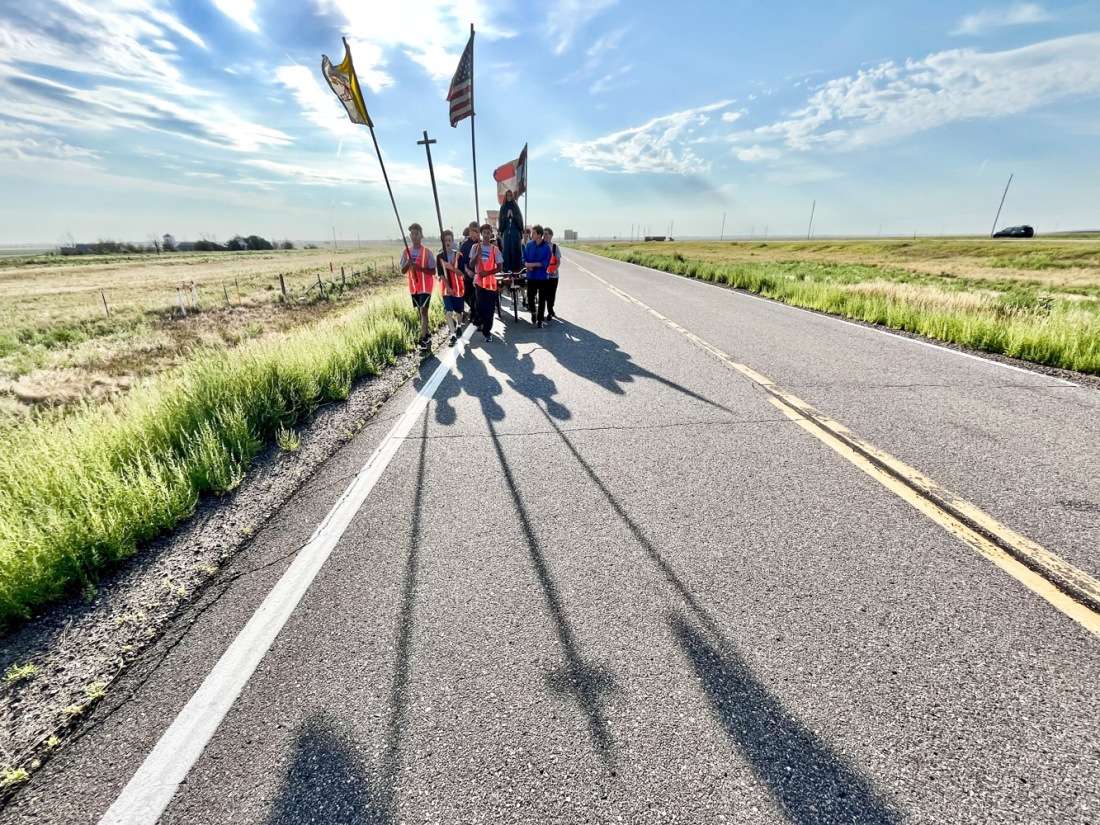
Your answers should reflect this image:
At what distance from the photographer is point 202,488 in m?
3.42

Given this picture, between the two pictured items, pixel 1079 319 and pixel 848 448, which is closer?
pixel 848 448

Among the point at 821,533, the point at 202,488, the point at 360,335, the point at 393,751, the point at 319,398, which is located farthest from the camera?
the point at 360,335

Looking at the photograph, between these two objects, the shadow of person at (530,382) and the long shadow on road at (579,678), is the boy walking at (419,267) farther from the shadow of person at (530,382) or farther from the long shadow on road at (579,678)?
the long shadow on road at (579,678)

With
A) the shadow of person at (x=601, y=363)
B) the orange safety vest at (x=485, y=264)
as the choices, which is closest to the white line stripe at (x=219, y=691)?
the shadow of person at (x=601, y=363)

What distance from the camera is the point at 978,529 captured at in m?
2.76

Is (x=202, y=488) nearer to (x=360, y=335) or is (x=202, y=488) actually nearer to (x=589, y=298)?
(x=360, y=335)

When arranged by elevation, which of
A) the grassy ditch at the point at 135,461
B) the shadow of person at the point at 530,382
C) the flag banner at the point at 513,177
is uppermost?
the flag banner at the point at 513,177

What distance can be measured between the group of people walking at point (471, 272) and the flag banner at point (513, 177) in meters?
4.11

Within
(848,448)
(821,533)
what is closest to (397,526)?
(821,533)

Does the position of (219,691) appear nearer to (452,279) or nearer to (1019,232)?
(452,279)

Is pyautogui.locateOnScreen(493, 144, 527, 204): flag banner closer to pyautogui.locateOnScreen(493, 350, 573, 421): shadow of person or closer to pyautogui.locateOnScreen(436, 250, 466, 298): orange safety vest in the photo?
pyautogui.locateOnScreen(436, 250, 466, 298): orange safety vest

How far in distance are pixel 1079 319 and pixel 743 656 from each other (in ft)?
32.4

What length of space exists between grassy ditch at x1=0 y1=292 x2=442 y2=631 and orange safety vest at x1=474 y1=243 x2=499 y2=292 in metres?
3.17

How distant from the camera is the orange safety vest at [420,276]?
26.0 ft
